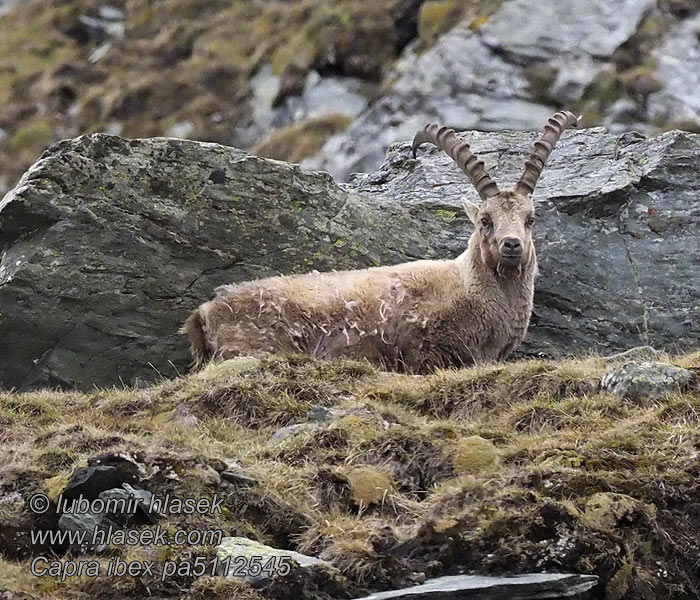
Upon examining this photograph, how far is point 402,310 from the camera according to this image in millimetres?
12992

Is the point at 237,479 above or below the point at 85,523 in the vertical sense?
below

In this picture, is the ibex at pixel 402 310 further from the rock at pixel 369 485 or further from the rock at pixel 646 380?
the rock at pixel 369 485

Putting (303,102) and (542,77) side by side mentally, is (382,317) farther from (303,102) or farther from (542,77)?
(303,102)

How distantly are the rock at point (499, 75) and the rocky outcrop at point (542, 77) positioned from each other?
Result: 0.09ft

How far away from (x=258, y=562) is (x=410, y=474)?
1.83 metres

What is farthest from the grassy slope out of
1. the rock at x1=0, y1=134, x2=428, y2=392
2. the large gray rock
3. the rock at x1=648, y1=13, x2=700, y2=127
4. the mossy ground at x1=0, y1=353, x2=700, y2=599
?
the mossy ground at x1=0, y1=353, x2=700, y2=599

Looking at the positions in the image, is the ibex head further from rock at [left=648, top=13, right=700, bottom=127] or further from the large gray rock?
rock at [left=648, top=13, right=700, bottom=127]

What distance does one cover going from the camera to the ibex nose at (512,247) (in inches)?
Result: 498

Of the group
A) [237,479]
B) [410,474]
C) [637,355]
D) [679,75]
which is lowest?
[679,75]

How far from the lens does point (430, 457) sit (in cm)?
870

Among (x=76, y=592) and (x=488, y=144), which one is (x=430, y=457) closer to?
(x=76, y=592)

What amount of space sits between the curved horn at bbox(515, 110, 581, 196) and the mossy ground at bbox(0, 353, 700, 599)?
3.38 meters

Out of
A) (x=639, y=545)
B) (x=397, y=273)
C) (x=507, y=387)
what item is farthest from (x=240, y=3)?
(x=639, y=545)

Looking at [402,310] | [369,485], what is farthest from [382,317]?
[369,485]
